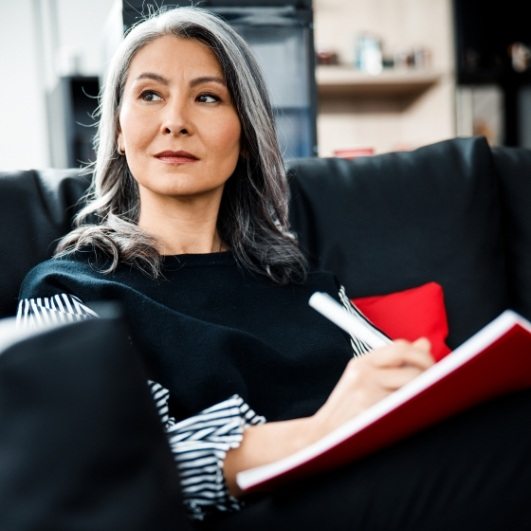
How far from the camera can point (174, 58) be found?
1.35 m

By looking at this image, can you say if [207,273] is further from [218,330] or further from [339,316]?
[339,316]

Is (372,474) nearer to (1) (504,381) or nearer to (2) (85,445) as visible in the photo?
(1) (504,381)

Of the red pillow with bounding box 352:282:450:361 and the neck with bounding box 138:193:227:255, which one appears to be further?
the red pillow with bounding box 352:282:450:361

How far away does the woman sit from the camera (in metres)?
0.96

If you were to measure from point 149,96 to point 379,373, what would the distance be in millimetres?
715

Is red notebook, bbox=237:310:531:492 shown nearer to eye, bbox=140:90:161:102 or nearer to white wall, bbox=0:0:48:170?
eye, bbox=140:90:161:102

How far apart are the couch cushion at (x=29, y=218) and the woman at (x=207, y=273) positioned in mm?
61

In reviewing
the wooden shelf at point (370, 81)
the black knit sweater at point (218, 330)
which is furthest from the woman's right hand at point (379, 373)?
the wooden shelf at point (370, 81)

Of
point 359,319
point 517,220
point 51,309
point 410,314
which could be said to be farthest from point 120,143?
point 517,220

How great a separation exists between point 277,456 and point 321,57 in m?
3.55

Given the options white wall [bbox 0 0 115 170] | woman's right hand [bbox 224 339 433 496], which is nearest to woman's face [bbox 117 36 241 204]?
woman's right hand [bbox 224 339 433 496]

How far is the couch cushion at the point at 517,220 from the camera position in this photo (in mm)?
1694

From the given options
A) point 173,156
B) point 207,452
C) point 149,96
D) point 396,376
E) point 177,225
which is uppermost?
point 149,96

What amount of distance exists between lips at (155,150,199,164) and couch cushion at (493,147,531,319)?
2.59ft
